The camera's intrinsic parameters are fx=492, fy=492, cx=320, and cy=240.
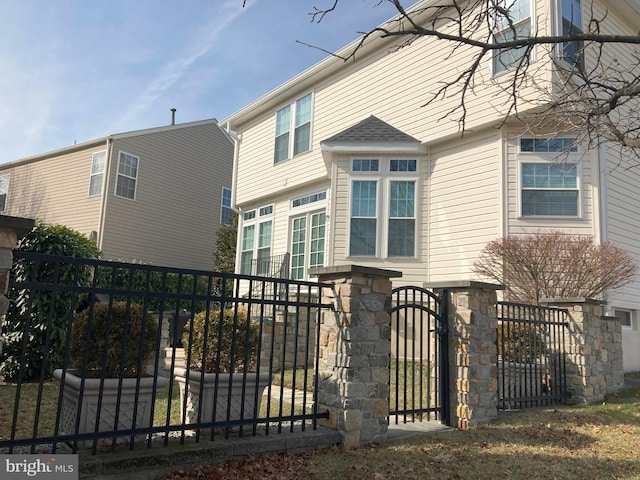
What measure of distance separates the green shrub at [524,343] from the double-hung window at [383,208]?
3890 mm

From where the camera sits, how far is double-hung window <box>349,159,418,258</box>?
1159cm

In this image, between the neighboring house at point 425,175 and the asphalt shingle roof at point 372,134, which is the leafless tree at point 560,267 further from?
the asphalt shingle roof at point 372,134

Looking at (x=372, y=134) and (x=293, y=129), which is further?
(x=293, y=129)

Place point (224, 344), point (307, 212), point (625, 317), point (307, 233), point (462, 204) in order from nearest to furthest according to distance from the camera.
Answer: point (224, 344) → point (625, 317) → point (462, 204) → point (307, 233) → point (307, 212)

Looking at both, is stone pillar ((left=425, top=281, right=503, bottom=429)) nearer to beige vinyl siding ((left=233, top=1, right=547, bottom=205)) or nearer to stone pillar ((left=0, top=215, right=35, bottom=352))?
stone pillar ((left=0, top=215, right=35, bottom=352))

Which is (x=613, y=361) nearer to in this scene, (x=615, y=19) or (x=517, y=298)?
(x=517, y=298)

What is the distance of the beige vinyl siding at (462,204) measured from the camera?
10523 mm

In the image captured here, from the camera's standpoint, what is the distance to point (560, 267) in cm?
889

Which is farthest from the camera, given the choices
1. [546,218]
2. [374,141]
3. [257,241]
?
[257,241]

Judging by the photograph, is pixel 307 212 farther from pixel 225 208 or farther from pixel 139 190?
pixel 225 208

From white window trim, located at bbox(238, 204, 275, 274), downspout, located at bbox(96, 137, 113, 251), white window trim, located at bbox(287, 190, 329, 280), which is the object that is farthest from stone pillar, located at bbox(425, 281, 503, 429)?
downspout, located at bbox(96, 137, 113, 251)

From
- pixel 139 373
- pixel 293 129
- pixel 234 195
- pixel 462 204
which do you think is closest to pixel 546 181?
pixel 462 204

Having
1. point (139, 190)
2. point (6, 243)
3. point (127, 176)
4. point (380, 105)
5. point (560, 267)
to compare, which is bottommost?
point (6, 243)

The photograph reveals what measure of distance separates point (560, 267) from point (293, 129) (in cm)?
877
